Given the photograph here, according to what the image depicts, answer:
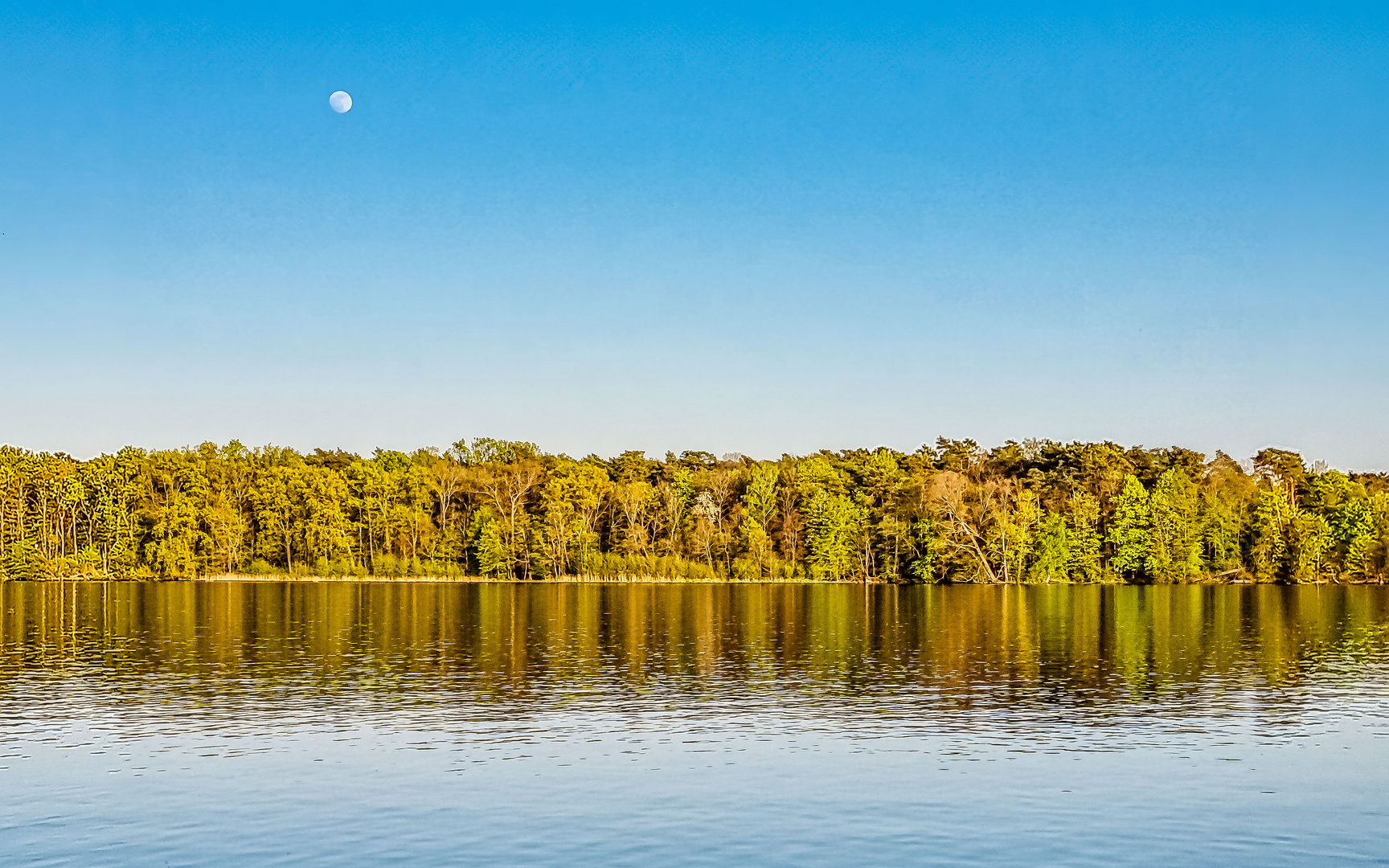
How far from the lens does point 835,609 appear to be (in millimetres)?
95438

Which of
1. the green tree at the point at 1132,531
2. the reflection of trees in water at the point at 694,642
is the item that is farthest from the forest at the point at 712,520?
the reflection of trees in water at the point at 694,642

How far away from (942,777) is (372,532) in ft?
435

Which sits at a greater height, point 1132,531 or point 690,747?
point 1132,531

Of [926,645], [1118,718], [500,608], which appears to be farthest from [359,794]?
[500,608]

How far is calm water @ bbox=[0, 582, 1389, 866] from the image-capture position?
2619cm

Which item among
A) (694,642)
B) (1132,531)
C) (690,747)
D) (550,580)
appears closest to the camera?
(690,747)

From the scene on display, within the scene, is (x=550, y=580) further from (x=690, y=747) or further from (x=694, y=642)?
(x=690, y=747)

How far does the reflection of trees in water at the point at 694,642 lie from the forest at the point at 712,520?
109 feet

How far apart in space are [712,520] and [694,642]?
8715cm

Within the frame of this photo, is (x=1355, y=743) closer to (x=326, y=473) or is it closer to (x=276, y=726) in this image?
(x=276, y=726)

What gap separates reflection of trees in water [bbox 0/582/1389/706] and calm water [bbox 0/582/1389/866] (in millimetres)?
427

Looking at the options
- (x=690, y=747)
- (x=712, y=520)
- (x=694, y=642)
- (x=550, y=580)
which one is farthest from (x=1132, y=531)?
(x=690, y=747)

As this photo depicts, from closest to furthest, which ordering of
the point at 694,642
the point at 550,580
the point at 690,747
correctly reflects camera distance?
the point at 690,747 < the point at 694,642 < the point at 550,580

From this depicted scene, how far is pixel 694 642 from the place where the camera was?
67.2 m
